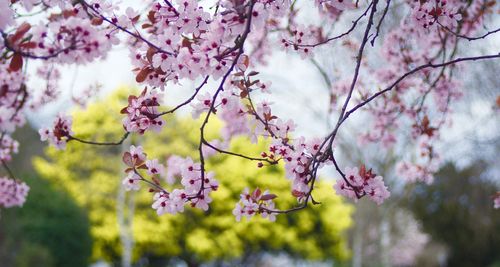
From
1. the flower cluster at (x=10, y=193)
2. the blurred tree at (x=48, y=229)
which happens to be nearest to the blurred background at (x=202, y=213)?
the blurred tree at (x=48, y=229)

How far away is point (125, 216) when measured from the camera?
445 inches

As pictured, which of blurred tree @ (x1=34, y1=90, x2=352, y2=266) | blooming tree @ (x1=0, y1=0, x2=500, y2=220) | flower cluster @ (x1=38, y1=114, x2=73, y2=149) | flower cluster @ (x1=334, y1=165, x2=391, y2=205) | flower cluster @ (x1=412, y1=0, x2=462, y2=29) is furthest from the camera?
blurred tree @ (x1=34, y1=90, x2=352, y2=266)

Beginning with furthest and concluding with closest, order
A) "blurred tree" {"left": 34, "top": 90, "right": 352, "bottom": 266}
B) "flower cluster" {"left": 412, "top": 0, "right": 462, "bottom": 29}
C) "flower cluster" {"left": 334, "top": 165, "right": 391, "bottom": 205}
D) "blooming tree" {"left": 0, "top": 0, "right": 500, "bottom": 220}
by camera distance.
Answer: "blurred tree" {"left": 34, "top": 90, "right": 352, "bottom": 266} < "flower cluster" {"left": 412, "top": 0, "right": 462, "bottom": 29} < "flower cluster" {"left": 334, "top": 165, "right": 391, "bottom": 205} < "blooming tree" {"left": 0, "top": 0, "right": 500, "bottom": 220}

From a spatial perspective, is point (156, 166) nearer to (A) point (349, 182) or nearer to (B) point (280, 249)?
(A) point (349, 182)

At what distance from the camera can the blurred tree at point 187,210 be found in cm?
1096

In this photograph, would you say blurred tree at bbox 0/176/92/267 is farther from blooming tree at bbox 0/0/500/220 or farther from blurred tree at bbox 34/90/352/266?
blooming tree at bbox 0/0/500/220

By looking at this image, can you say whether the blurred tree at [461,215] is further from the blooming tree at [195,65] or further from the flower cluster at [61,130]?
the flower cluster at [61,130]

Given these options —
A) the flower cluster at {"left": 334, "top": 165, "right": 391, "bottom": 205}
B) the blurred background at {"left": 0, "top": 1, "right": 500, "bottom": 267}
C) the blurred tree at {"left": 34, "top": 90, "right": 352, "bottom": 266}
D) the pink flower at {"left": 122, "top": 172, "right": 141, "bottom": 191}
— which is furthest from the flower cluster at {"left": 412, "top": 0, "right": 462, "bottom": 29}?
the blurred tree at {"left": 34, "top": 90, "right": 352, "bottom": 266}

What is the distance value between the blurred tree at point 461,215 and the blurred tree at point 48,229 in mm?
7516

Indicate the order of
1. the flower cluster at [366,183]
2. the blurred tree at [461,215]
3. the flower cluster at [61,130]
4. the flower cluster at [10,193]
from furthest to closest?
the blurred tree at [461,215], the flower cluster at [10,193], the flower cluster at [61,130], the flower cluster at [366,183]

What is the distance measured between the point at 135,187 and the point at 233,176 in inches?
339

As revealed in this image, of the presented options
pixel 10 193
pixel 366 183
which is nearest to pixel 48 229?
pixel 10 193

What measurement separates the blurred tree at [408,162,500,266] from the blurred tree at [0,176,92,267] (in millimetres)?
7516

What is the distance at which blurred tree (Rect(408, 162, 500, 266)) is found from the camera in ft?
42.8
